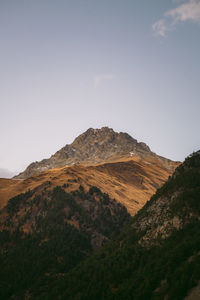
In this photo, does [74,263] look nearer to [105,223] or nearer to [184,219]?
[105,223]

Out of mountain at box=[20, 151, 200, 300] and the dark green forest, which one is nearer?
mountain at box=[20, 151, 200, 300]

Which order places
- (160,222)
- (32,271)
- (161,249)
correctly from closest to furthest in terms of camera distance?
(161,249) < (160,222) < (32,271)

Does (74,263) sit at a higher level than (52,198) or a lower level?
lower

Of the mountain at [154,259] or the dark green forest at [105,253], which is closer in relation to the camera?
the mountain at [154,259]

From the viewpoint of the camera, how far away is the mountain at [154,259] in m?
85.8

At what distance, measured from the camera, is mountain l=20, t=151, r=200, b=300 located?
281 feet

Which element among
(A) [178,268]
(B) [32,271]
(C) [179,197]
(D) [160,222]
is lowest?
(B) [32,271]

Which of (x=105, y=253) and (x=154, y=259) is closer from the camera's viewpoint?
(x=154, y=259)

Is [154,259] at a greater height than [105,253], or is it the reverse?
[154,259]

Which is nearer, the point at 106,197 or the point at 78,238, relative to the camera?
the point at 78,238

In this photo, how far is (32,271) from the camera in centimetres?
13812

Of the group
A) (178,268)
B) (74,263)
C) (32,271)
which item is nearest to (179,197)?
(178,268)

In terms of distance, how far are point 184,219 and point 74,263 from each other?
2506 inches

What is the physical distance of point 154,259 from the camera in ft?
338
